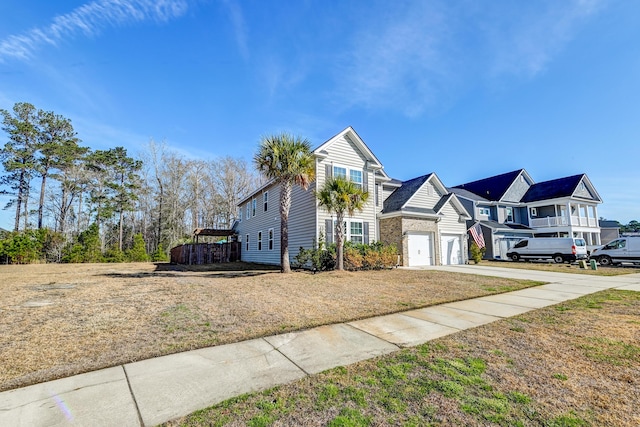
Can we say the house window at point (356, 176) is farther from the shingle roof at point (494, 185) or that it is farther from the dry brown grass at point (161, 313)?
the shingle roof at point (494, 185)

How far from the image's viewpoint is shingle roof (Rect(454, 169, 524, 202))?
29712 millimetres

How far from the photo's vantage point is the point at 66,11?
30.5 ft

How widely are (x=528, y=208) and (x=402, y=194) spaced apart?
791 inches

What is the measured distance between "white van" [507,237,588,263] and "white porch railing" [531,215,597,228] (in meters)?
6.30

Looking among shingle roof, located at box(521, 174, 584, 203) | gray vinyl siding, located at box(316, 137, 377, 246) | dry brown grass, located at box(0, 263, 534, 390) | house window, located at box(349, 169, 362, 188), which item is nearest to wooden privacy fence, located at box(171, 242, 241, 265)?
gray vinyl siding, located at box(316, 137, 377, 246)

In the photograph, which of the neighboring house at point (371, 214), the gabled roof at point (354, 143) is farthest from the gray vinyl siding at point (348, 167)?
the gabled roof at point (354, 143)

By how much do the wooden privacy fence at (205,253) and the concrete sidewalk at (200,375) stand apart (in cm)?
2107

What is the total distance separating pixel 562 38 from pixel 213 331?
1520 centimetres

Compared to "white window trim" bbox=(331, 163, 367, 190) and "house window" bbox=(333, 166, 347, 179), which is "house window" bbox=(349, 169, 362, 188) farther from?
"house window" bbox=(333, 166, 347, 179)

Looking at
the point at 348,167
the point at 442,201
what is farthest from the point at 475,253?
the point at 348,167

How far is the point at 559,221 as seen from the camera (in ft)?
92.8

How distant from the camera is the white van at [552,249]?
21516mm

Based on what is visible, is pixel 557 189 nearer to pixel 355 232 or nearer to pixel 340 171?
pixel 355 232

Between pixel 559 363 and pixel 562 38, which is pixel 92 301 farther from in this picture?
pixel 562 38
